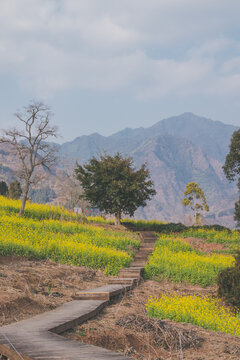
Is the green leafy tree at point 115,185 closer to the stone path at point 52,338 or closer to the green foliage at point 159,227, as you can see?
the green foliage at point 159,227

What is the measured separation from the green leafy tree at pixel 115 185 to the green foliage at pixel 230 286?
18.8 m

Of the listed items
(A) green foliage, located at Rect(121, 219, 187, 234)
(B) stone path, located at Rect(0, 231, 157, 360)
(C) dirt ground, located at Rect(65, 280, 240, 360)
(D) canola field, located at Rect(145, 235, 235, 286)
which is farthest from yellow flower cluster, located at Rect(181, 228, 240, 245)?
(C) dirt ground, located at Rect(65, 280, 240, 360)

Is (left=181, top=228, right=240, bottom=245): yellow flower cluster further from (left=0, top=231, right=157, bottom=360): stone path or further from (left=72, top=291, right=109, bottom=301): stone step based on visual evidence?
(left=0, top=231, right=157, bottom=360): stone path

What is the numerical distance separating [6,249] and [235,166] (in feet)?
94.0

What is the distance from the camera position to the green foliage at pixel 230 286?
31.0 feet

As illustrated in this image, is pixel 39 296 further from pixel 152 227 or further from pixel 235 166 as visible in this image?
pixel 235 166

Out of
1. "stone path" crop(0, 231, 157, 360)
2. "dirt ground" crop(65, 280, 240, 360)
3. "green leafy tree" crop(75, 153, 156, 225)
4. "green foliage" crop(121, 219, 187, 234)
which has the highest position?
"green leafy tree" crop(75, 153, 156, 225)

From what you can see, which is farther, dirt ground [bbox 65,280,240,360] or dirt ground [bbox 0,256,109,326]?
dirt ground [bbox 0,256,109,326]

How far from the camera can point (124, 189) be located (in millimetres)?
29141

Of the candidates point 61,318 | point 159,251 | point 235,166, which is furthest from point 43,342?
point 235,166

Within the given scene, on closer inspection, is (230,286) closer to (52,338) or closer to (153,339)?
(153,339)

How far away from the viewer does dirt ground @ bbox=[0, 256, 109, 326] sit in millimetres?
5766

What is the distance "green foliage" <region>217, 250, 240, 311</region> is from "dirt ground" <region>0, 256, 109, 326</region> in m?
3.35

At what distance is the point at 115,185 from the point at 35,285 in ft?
70.1
